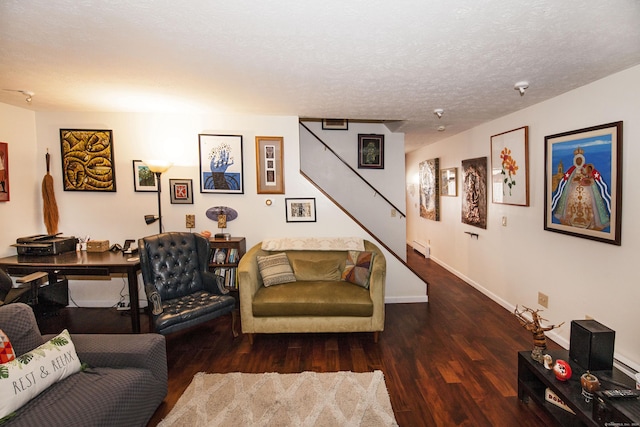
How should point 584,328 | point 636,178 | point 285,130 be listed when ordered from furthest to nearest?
point 285,130 < point 636,178 < point 584,328

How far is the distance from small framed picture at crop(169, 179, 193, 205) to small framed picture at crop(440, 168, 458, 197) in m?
4.10

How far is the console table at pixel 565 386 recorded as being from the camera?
1608 millimetres

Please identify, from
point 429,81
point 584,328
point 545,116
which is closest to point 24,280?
point 429,81

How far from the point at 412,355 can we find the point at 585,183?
2.16m

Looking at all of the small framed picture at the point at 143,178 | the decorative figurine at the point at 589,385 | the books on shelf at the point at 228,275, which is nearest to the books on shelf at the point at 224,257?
the books on shelf at the point at 228,275

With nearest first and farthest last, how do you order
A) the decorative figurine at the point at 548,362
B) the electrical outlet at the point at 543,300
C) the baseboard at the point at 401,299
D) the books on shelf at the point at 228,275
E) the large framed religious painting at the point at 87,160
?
the decorative figurine at the point at 548,362 → the electrical outlet at the point at 543,300 → the books on shelf at the point at 228,275 → the large framed religious painting at the point at 87,160 → the baseboard at the point at 401,299

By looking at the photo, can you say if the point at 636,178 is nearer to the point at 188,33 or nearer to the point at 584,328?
the point at 584,328

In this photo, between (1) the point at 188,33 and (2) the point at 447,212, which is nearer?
(1) the point at 188,33

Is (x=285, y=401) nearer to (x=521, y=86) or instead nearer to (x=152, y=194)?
(x=152, y=194)

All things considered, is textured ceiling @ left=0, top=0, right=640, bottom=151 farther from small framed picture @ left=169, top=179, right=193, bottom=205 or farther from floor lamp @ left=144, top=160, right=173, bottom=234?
small framed picture @ left=169, top=179, right=193, bottom=205

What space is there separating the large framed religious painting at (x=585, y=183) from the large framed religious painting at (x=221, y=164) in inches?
135

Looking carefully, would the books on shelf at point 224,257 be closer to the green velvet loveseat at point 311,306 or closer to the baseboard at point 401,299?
the green velvet loveseat at point 311,306

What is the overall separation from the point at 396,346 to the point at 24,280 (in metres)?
3.69

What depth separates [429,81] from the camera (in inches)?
97.5
